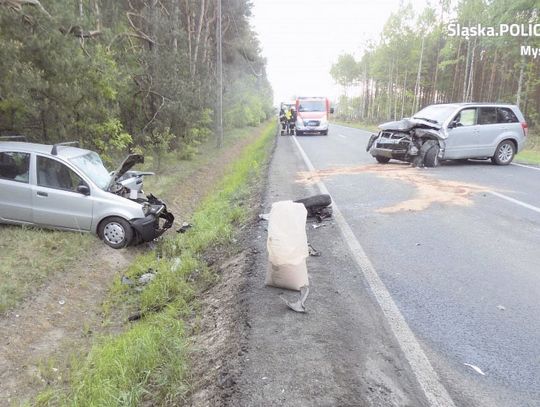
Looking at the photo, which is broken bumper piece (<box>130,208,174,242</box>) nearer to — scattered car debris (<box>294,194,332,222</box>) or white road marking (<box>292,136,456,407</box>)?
scattered car debris (<box>294,194,332,222</box>)

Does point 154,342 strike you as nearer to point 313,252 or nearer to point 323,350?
point 323,350

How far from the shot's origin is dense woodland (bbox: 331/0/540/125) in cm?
2647

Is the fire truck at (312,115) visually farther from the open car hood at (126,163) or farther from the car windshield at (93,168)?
the car windshield at (93,168)

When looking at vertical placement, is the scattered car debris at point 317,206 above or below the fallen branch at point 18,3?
below

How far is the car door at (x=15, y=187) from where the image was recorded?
719 cm

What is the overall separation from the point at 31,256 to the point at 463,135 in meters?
11.4

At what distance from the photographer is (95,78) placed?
986 cm

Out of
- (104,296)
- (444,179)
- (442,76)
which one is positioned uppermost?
(442,76)

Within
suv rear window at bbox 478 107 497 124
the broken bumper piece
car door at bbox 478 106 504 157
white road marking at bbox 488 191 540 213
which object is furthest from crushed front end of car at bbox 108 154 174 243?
suv rear window at bbox 478 107 497 124

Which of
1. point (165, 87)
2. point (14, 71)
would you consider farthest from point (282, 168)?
Answer: point (14, 71)

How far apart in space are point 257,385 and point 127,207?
5205 millimetres

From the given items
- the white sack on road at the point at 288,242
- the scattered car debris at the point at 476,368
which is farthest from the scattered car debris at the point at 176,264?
the scattered car debris at the point at 476,368

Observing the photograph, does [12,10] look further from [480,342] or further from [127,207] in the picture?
[480,342]

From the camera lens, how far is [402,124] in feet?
42.3
